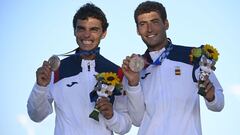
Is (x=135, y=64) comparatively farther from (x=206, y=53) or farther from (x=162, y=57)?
(x=206, y=53)

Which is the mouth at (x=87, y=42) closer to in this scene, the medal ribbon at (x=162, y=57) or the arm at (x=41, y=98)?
the arm at (x=41, y=98)

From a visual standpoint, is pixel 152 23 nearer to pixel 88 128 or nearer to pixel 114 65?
pixel 114 65

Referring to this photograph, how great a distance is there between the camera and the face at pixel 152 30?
8.25 meters

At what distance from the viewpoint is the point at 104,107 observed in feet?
25.7

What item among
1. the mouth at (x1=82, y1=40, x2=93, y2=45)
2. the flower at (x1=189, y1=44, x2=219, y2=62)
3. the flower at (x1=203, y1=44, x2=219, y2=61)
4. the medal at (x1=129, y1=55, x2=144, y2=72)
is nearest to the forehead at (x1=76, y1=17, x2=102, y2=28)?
the mouth at (x1=82, y1=40, x2=93, y2=45)

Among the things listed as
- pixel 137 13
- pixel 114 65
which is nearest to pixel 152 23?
pixel 137 13

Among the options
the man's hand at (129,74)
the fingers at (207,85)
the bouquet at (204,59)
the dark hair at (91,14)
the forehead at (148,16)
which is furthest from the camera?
the dark hair at (91,14)

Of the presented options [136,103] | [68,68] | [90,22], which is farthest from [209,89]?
→ [68,68]

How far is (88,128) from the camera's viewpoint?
8086 millimetres

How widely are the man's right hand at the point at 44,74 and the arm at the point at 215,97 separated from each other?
2310mm

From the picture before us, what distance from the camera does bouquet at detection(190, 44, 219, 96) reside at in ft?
25.1

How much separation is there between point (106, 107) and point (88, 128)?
49 cm

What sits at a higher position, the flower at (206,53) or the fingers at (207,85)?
the flower at (206,53)

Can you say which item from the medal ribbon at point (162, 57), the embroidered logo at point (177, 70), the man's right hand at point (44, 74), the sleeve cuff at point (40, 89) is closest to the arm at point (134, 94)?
the medal ribbon at point (162, 57)
